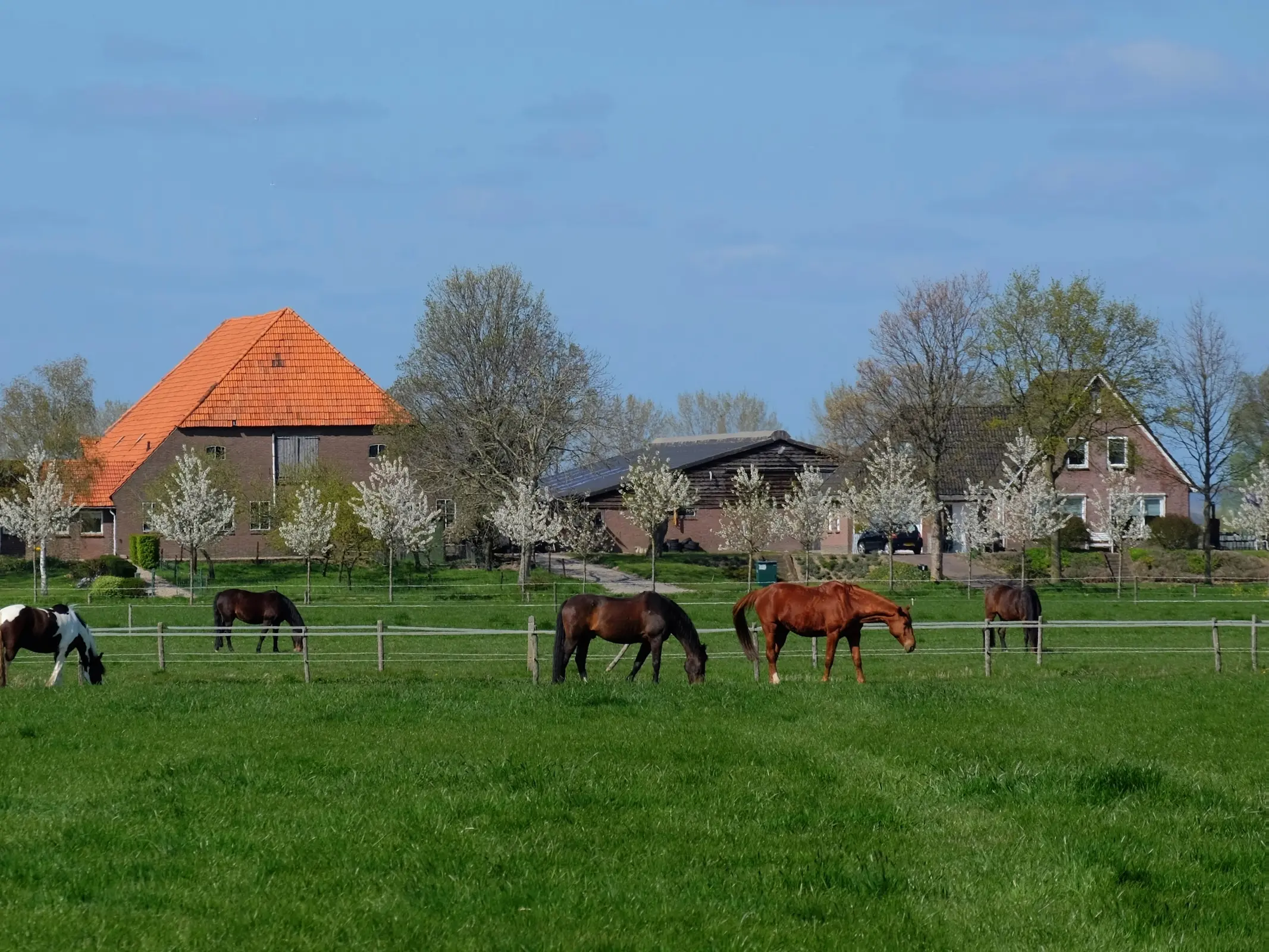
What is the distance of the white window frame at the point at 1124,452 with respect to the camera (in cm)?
7091

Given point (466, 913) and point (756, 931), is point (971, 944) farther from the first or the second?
point (466, 913)

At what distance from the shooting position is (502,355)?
68.2 m

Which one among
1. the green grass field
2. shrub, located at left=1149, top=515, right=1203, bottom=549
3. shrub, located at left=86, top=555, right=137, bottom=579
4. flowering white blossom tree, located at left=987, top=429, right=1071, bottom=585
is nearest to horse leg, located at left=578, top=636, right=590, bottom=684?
the green grass field

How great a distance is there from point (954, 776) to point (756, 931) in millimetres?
5110

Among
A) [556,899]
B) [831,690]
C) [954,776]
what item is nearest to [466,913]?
[556,899]

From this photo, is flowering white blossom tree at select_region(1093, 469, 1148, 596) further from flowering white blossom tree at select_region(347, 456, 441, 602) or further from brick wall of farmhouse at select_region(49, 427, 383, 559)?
brick wall of farmhouse at select_region(49, 427, 383, 559)

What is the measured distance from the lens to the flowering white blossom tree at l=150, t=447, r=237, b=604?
56938 mm

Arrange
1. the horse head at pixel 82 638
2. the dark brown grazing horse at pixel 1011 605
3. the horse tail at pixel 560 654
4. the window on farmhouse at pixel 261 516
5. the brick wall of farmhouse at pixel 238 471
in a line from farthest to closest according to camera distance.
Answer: the brick wall of farmhouse at pixel 238 471 < the window on farmhouse at pixel 261 516 < the dark brown grazing horse at pixel 1011 605 < the horse head at pixel 82 638 < the horse tail at pixel 560 654

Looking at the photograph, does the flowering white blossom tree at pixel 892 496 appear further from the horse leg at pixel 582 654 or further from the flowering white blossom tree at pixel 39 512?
the horse leg at pixel 582 654

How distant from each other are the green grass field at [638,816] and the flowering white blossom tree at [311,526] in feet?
120

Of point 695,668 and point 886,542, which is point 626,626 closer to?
point 695,668

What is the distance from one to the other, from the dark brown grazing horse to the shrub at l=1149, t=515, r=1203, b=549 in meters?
38.6

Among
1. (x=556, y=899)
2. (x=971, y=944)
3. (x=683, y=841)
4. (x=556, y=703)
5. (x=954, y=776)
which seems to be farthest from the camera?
(x=556, y=703)

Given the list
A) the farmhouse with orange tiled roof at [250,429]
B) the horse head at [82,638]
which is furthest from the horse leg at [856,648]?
the farmhouse with orange tiled roof at [250,429]
